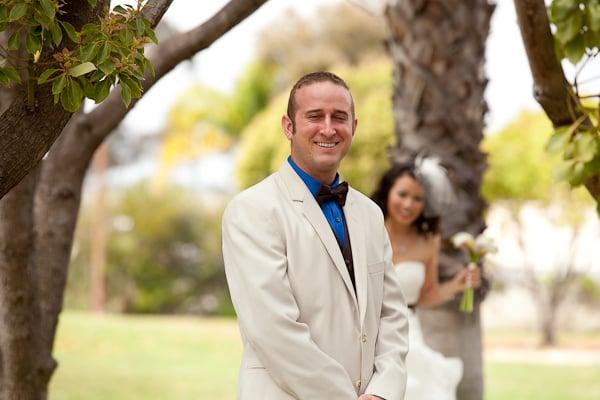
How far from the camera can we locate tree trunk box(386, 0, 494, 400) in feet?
20.0

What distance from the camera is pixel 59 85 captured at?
8.70 ft

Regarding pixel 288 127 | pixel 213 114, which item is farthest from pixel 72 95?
pixel 213 114

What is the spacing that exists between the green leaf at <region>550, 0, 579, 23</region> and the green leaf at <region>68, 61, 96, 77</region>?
1280mm

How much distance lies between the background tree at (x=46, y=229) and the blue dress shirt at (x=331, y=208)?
36.3 inches

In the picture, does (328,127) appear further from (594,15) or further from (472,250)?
(472,250)

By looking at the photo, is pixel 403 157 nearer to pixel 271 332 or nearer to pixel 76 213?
pixel 76 213

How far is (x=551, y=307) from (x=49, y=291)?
15.4 meters

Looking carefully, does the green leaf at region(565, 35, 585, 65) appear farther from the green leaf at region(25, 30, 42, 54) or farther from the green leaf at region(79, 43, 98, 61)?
the green leaf at region(25, 30, 42, 54)

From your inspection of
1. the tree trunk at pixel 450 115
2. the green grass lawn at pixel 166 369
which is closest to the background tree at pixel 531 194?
the green grass lawn at pixel 166 369

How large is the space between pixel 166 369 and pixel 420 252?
426 inches

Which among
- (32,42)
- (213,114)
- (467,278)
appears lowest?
(467,278)

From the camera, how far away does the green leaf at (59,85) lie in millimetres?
2637

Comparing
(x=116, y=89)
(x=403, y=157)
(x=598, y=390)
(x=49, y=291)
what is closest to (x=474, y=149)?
(x=403, y=157)

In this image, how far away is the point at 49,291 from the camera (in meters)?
4.41
